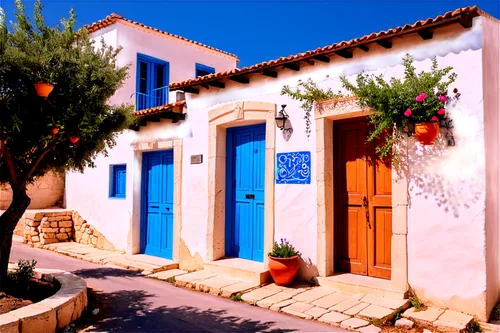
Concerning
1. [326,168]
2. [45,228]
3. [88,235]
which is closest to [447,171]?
[326,168]

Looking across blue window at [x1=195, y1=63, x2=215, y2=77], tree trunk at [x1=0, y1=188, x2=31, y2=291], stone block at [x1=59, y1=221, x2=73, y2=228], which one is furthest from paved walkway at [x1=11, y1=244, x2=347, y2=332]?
blue window at [x1=195, y1=63, x2=215, y2=77]

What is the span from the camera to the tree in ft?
15.2

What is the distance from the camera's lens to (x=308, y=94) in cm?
621

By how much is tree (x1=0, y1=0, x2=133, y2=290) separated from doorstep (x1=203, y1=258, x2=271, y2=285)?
9.34ft

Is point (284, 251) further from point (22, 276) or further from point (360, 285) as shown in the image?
point (22, 276)

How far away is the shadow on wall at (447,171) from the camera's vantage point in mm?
4789

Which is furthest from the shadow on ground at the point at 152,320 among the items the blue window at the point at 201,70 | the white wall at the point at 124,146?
the blue window at the point at 201,70

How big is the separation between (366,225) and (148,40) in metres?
9.20

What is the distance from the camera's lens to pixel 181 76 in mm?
13039

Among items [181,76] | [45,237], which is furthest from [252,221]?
[181,76]

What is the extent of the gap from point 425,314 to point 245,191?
11.8 ft

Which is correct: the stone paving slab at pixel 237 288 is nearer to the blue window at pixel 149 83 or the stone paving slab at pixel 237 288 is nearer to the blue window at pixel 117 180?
the blue window at pixel 117 180

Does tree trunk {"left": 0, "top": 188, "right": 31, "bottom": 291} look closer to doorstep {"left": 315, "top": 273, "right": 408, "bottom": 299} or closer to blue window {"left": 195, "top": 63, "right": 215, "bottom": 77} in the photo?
doorstep {"left": 315, "top": 273, "right": 408, "bottom": 299}

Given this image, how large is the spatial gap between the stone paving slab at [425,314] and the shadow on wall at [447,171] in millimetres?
1184
